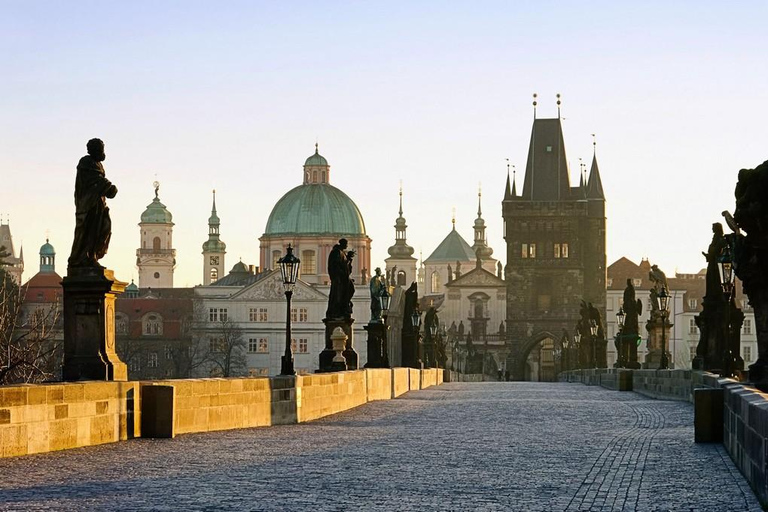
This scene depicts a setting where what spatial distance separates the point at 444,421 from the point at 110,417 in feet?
26.3

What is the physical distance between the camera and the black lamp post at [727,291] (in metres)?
25.9

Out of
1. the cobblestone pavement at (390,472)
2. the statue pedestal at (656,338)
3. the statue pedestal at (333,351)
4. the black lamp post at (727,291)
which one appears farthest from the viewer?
the statue pedestal at (656,338)

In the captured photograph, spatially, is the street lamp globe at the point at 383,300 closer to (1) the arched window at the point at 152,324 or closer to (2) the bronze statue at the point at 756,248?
(2) the bronze statue at the point at 756,248

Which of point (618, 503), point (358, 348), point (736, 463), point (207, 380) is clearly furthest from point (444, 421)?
point (358, 348)

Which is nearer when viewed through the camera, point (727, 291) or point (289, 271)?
point (727, 291)

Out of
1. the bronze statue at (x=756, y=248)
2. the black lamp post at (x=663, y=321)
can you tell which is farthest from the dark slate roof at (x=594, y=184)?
the bronze statue at (x=756, y=248)

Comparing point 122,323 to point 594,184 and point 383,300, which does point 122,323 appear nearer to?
point 594,184

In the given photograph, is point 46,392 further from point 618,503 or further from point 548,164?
point 548,164

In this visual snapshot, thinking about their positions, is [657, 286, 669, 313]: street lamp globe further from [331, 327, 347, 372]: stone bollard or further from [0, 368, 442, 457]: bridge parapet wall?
[0, 368, 442, 457]: bridge parapet wall

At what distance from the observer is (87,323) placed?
18875mm

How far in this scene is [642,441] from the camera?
19.0 metres

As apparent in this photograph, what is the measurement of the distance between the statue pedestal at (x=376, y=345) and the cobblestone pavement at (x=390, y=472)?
1862 centimetres

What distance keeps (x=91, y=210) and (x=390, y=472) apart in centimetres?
633

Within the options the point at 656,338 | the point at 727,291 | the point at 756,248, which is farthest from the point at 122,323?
the point at 756,248
